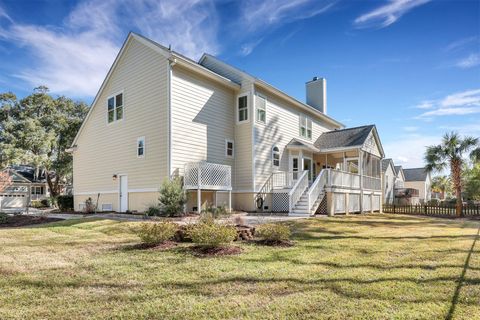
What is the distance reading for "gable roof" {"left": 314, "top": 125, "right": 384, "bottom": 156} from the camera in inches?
805

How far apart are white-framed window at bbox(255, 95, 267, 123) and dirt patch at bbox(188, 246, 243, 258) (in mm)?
11600

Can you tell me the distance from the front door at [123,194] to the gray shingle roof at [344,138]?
1312cm

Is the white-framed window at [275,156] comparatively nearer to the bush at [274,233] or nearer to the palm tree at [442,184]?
the bush at [274,233]

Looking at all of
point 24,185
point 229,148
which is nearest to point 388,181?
point 229,148

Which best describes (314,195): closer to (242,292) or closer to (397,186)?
(242,292)

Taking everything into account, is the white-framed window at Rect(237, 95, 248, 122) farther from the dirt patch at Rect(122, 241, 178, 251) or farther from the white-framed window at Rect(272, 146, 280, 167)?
the dirt patch at Rect(122, 241, 178, 251)

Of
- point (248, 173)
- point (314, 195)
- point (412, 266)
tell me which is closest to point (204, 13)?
point (248, 173)

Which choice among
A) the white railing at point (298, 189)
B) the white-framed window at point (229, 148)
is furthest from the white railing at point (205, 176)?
the white railing at point (298, 189)

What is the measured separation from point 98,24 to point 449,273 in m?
15.3

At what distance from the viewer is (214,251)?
6.79 m

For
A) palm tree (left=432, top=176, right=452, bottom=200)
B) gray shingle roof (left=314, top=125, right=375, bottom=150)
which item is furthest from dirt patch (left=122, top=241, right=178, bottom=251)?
palm tree (left=432, top=176, right=452, bottom=200)

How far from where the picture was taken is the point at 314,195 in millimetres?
15633

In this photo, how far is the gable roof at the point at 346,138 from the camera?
20.5m

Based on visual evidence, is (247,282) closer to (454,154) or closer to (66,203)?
(66,203)
